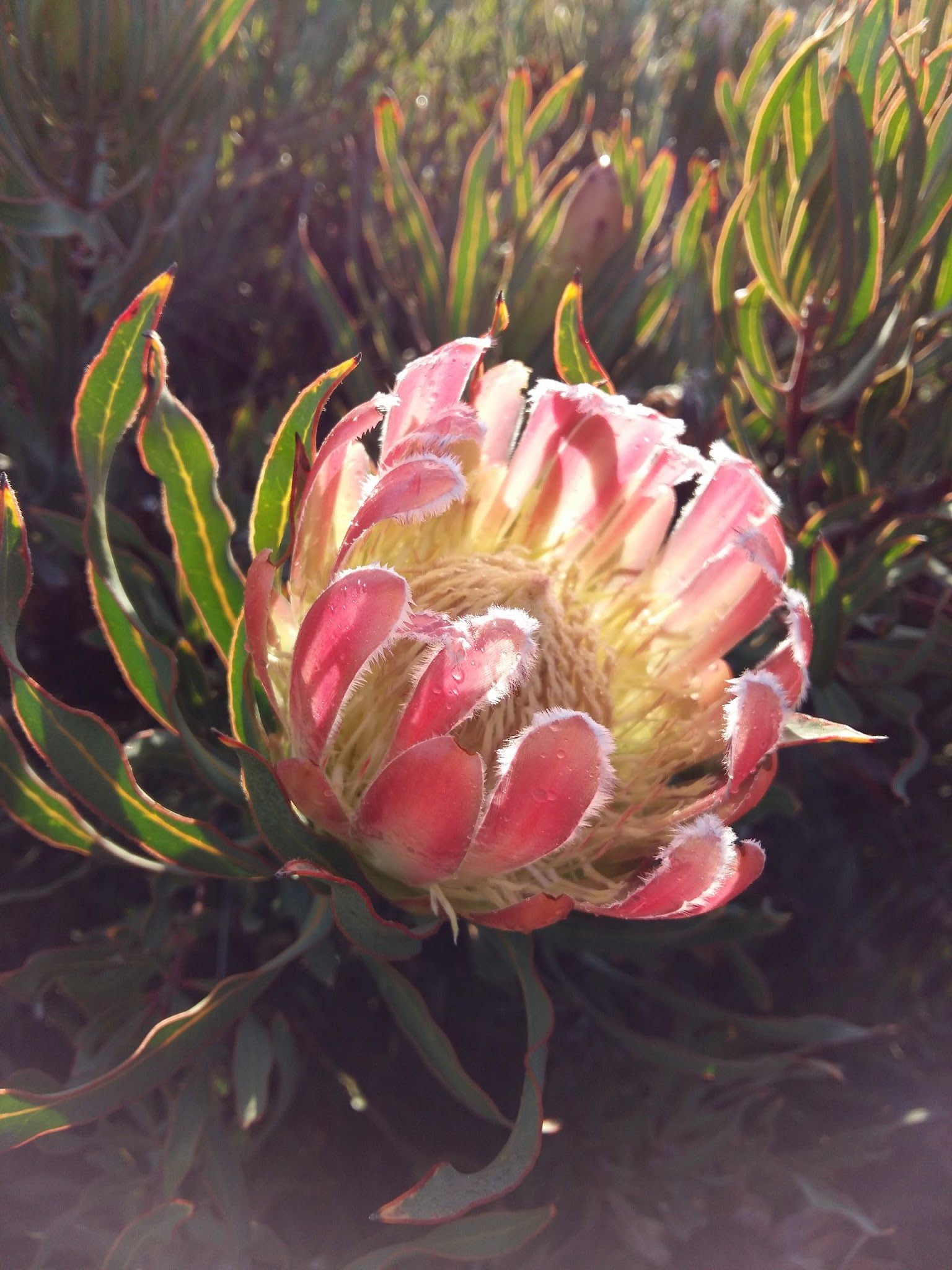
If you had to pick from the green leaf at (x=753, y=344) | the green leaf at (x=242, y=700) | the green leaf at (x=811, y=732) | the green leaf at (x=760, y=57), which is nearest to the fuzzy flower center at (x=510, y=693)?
the green leaf at (x=242, y=700)

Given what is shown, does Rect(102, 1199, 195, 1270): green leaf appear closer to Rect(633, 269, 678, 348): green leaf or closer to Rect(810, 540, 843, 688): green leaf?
Rect(810, 540, 843, 688): green leaf

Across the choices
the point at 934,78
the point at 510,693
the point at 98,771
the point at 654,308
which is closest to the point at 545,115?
the point at 654,308

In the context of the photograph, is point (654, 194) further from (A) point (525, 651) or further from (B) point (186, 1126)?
(B) point (186, 1126)

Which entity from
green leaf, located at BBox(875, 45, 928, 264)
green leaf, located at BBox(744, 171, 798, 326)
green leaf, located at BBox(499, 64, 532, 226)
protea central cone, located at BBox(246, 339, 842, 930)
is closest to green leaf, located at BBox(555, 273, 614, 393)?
protea central cone, located at BBox(246, 339, 842, 930)

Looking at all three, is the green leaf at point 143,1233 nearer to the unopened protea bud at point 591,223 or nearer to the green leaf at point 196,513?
the green leaf at point 196,513

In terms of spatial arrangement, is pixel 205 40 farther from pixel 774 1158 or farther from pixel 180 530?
pixel 774 1158
